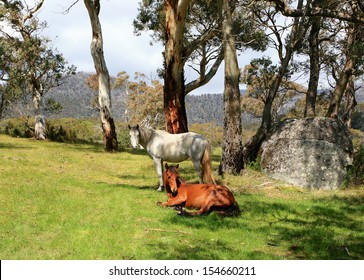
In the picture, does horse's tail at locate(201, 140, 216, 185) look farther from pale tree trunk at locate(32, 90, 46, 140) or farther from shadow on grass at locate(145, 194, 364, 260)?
pale tree trunk at locate(32, 90, 46, 140)

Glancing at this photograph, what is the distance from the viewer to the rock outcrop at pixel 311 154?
1440 cm

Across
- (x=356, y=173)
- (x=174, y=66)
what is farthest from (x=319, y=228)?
(x=174, y=66)

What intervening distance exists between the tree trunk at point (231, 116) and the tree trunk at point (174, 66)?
250cm

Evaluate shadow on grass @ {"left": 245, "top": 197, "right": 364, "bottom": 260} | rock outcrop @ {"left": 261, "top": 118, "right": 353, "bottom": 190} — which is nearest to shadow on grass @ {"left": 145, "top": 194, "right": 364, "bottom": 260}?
shadow on grass @ {"left": 245, "top": 197, "right": 364, "bottom": 260}

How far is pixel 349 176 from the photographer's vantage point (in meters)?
14.1

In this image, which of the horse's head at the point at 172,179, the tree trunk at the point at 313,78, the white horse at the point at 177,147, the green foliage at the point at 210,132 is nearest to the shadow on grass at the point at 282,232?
the horse's head at the point at 172,179

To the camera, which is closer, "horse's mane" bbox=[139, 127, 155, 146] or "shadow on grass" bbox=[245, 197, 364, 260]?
"shadow on grass" bbox=[245, 197, 364, 260]

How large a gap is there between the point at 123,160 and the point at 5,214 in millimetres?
11852

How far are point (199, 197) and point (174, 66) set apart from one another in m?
10.0

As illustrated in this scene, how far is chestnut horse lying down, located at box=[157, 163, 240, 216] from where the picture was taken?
892cm

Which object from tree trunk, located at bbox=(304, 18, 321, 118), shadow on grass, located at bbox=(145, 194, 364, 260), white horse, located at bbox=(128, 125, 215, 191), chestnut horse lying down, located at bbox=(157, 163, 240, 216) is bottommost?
shadow on grass, located at bbox=(145, 194, 364, 260)

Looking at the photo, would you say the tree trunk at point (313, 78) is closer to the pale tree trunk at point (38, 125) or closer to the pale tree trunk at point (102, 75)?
the pale tree trunk at point (102, 75)

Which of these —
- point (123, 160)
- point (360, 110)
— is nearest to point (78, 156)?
point (123, 160)

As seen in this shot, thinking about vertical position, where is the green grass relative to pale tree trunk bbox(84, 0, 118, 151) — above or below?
below
